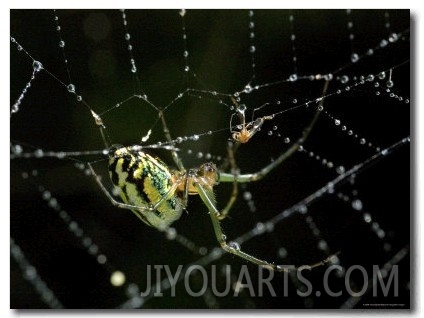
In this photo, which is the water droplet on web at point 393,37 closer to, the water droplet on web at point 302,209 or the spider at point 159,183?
the spider at point 159,183

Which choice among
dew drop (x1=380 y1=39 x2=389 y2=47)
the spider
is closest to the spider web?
dew drop (x1=380 y1=39 x2=389 y2=47)

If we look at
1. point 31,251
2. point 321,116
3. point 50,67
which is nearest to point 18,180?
point 31,251

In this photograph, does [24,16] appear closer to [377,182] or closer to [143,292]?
[143,292]

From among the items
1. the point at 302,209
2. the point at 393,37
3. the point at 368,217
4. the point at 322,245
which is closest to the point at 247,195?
the point at 302,209

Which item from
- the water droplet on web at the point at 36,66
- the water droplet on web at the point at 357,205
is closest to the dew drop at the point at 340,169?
the water droplet on web at the point at 357,205

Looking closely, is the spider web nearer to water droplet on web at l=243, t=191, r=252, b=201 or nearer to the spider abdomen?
Answer: water droplet on web at l=243, t=191, r=252, b=201

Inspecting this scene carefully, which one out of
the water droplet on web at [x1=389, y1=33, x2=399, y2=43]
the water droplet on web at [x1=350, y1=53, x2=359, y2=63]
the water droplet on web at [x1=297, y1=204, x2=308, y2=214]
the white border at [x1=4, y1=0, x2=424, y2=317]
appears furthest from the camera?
the water droplet on web at [x1=297, y1=204, x2=308, y2=214]

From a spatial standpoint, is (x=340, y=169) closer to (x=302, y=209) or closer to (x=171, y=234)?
(x=302, y=209)
